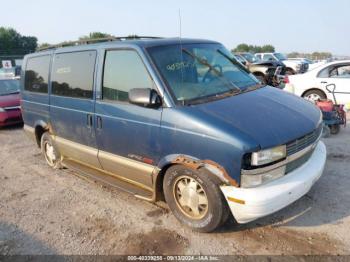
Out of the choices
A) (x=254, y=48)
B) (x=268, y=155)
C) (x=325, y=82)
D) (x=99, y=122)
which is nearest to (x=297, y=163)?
(x=268, y=155)

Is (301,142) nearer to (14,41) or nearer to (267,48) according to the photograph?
(267,48)

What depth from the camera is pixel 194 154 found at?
11.2 feet

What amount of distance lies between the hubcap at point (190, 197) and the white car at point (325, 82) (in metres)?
7.13

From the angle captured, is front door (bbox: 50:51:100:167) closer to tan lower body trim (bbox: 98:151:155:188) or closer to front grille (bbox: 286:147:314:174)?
tan lower body trim (bbox: 98:151:155:188)

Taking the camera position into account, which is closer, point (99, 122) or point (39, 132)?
point (99, 122)

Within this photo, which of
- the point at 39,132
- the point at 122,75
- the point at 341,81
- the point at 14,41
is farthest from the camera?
the point at 14,41

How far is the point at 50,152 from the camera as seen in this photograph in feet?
19.9

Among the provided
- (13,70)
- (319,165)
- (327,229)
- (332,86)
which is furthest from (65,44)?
(13,70)

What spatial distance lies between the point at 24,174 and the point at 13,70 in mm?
18357

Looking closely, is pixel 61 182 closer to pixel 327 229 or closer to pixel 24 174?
pixel 24 174

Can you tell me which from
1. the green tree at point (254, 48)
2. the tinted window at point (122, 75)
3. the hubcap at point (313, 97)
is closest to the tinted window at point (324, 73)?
the hubcap at point (313, 97)

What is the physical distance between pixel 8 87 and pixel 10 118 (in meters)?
1.74

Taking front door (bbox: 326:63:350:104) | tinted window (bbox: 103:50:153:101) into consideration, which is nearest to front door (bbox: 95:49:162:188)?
tinted window (bbox: 103:50:153:101)

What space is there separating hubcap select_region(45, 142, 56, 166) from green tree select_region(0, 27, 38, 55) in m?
52.3
